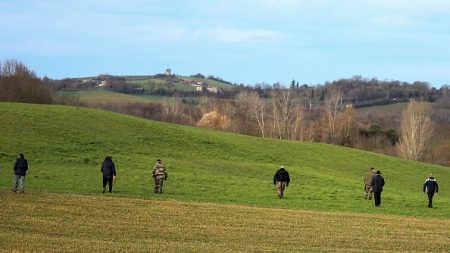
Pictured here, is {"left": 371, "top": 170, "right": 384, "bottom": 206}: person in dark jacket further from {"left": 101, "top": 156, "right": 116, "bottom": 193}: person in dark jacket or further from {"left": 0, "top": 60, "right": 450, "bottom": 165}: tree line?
{"left": 0, "top": 60, "right": 450, "bottom": 165}: tree line

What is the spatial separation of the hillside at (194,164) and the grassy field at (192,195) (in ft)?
0.40

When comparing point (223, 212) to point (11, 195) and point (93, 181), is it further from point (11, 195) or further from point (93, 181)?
point (93, 181)

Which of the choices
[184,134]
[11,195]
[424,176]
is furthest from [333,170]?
[11,195]

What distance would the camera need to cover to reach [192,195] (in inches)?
1534

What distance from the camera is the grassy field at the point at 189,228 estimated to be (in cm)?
2097

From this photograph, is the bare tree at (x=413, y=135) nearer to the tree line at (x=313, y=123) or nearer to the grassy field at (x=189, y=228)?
the tree line at (x=313, y=123)

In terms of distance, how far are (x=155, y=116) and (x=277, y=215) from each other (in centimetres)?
12622

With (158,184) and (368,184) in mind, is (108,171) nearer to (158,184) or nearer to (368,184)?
(158,184)

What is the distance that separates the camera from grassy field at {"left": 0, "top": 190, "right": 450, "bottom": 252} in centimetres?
2097

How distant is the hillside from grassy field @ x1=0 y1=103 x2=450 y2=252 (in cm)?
12

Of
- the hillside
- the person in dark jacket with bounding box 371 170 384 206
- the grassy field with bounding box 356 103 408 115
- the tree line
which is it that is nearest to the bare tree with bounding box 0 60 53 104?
the tree line

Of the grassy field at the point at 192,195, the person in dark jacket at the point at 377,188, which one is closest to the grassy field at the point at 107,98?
the grassy field at the point at 192,195

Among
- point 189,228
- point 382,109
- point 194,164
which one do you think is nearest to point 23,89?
point 194,164

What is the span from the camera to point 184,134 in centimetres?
6762
